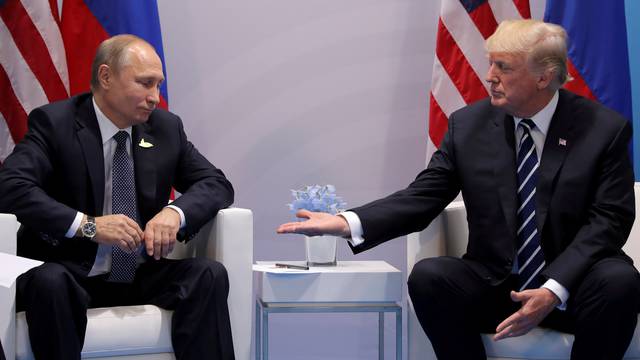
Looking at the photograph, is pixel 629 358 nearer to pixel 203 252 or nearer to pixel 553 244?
pixel 553 244

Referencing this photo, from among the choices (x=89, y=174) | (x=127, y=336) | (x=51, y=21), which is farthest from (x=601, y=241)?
(x=51, y=21)

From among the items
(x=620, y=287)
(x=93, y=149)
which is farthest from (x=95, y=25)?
(x=620, y=287)

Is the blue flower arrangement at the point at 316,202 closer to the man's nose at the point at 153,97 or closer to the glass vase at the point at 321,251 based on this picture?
the glass vase at the point at 321,251

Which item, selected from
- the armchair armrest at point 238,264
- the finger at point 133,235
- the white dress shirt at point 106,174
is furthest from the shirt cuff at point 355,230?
the finger at point 133,235

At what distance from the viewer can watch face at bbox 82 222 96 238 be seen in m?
2.80

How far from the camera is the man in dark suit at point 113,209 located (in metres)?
2.67

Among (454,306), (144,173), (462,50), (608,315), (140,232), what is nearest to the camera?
(608,315)

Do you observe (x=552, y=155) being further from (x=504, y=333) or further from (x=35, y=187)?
(x=35, y=187)

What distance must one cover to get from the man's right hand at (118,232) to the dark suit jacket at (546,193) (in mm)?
732

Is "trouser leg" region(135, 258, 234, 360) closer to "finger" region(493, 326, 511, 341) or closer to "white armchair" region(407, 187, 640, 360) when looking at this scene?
"white armchair" region(407, 187, 640, 360)

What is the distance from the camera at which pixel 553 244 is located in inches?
112

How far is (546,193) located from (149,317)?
51.9 inches

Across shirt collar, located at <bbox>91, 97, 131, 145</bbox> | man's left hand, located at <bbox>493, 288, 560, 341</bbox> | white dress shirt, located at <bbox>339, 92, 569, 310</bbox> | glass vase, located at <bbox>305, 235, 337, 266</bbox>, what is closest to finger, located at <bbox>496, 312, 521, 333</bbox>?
man's left hand, located at <bbox>493, 288, 560, 341</bbox>

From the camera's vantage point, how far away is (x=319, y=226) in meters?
2.89
